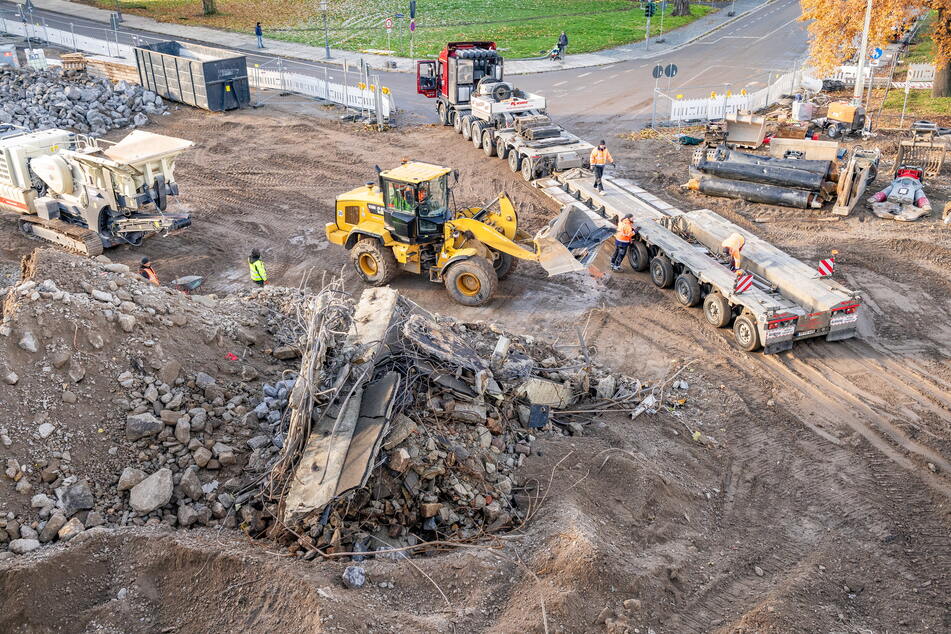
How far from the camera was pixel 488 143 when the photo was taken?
22953 mm

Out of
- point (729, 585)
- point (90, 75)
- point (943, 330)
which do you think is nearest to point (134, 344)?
point (729, 585)

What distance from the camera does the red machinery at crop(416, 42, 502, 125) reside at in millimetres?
24672

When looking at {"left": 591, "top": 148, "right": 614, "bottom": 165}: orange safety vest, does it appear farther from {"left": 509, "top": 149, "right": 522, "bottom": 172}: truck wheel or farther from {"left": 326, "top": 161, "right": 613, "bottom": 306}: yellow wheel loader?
{"left": 509, "top": 149, "right": 522, "bottom": 172}: truck wheel

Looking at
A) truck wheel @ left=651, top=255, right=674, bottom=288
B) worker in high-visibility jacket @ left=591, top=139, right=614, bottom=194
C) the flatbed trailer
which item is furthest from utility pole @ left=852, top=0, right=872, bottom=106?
truck wheel @ left=651, top=255, right=674, bottom=288

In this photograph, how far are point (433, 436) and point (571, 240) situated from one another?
740 centimetres

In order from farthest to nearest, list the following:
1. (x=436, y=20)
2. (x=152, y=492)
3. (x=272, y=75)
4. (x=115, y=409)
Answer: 1. (x=436, y=20)
2. (x=272, y=75)
3. (x=115, y=409)
4. (x=152, y=492)

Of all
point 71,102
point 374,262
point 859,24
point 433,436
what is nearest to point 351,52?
point 71,102

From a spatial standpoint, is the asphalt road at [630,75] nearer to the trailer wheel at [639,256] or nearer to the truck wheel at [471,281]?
the trailer wheel at [639,256]

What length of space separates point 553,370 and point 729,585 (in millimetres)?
3836

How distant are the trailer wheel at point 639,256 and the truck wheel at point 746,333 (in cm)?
304

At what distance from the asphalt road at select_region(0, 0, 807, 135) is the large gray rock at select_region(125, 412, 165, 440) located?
65.2 ft

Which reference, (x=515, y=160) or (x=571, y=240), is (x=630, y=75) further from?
(x=571, y=240)

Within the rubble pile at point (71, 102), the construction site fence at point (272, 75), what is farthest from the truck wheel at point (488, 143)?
the rubble pile at point (71, 102)

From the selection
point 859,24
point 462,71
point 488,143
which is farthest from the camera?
point 462,71
